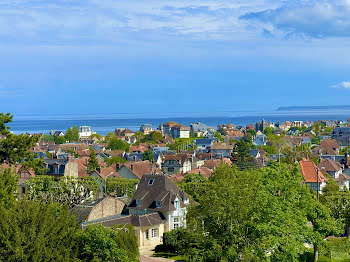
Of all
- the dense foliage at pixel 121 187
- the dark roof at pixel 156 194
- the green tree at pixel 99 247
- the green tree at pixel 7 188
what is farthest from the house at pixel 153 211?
the green tree at pixel 99 247

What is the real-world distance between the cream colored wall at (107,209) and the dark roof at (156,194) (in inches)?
44.6

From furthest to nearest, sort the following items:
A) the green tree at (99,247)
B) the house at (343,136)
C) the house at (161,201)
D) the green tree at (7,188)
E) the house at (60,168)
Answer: the house at (343,136), the house at (60,168), the house at (161,201), the green tree at (7,188), the green tree at (99,247)

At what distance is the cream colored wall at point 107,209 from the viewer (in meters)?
42.8

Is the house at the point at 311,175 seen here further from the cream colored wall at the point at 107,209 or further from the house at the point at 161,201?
the cream colored wall at the point at 107,209

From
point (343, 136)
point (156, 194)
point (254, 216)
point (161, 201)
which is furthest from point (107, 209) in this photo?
point (343, 136)

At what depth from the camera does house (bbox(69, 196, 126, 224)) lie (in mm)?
41875

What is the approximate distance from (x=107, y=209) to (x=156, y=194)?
15.6 ft

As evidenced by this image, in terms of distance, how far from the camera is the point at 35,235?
24922 millimetres

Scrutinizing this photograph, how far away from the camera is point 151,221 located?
139 feet

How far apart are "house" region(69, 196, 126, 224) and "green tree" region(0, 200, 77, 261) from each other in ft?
45.7

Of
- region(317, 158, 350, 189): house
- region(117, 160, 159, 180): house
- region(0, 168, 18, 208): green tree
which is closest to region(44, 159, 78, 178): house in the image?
region(117, 160, 159, 180): house

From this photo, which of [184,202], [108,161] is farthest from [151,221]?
[108,161]

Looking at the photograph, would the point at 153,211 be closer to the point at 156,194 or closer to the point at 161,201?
the point at 161,201

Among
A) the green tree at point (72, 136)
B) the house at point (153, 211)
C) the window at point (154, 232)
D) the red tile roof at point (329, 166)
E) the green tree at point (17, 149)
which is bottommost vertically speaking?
the window at point (154, 232)
